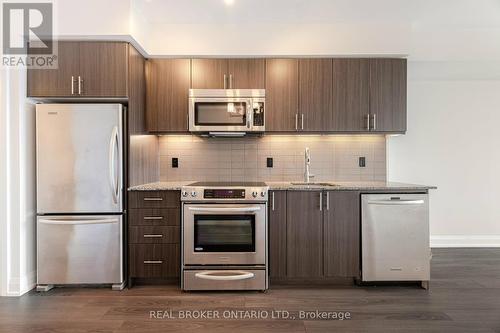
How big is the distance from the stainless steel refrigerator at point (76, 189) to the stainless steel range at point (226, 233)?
689 mm

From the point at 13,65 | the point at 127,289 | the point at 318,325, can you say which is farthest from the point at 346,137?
the point at 13,65

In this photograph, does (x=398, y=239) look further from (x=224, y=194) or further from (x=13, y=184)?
(x=13, y=184)

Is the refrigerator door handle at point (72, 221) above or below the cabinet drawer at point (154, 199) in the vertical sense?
below

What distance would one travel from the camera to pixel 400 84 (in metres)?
3.45

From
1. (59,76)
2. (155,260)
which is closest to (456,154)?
(155,260)

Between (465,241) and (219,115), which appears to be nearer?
(219,115)

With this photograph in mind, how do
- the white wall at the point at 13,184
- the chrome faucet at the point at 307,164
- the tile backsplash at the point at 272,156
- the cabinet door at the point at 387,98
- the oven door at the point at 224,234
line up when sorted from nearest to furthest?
the white wall at the point at 13,184, the oven door at the point at 224,234, the cabinet door at the point at 387,98, the chrome faucet at the point at 307,164, the tile backsplash at the point at 272,156

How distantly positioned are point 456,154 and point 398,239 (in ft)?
6.95

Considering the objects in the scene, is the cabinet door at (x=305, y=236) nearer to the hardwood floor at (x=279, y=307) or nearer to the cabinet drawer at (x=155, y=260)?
the hardwood floor at (x=279, y=307)

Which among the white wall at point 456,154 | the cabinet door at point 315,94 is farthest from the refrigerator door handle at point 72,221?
the white wall at point 456,154

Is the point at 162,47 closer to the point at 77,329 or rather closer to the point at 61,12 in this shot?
the point at 61,12

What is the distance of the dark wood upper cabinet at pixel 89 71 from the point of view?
2980mm

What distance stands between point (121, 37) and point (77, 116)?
0.82m

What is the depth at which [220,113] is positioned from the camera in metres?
3.33
